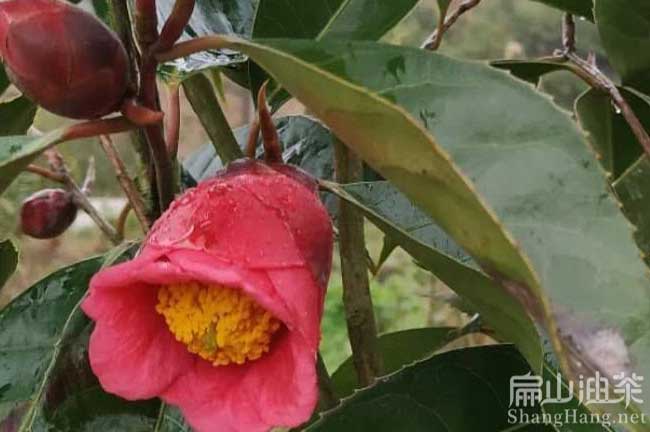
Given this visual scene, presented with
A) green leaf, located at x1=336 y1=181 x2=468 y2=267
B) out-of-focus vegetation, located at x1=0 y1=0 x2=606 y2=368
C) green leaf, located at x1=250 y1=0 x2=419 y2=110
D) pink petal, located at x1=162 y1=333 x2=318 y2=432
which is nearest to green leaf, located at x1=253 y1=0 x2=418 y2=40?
green leaf, located at x1=250 y1=0 x2=419 y2=110

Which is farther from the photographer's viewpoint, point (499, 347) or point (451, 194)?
point (499, 347)

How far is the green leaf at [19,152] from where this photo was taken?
0.48 meters

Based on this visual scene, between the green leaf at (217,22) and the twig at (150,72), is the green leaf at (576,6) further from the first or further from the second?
the twig at (150,72)

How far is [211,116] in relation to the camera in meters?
0.67

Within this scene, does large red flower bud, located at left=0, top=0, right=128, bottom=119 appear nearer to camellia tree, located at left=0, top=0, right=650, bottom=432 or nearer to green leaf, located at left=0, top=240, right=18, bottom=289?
camellia tree, located at left=0, top=0, right=650, bottom=432

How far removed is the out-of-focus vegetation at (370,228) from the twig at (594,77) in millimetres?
2083

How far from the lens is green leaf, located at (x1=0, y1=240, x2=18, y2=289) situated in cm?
80

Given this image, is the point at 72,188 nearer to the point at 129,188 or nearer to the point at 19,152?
the point at 129,188

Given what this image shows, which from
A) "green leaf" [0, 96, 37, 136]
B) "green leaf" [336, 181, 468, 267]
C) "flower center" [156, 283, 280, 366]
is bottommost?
"green leaf" [0, 96, 37, 136]

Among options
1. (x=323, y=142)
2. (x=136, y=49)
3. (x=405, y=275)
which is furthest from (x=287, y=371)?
(x=405, y=275)

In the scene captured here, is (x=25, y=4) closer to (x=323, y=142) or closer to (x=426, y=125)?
(x=426, y=125)

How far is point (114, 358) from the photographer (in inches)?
20.5

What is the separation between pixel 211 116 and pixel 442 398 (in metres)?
0.23

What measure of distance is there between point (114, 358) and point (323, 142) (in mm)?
361
